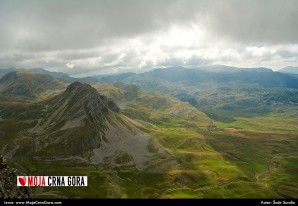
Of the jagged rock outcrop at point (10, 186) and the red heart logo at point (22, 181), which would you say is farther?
the red heart logo at point (22, 181)

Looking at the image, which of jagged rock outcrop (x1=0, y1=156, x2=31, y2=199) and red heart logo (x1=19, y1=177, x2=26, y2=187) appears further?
red heart logo (x1=19, y1=177, x2=26, y2=187)

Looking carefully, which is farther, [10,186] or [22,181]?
[10,186]

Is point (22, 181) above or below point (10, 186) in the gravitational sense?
above
